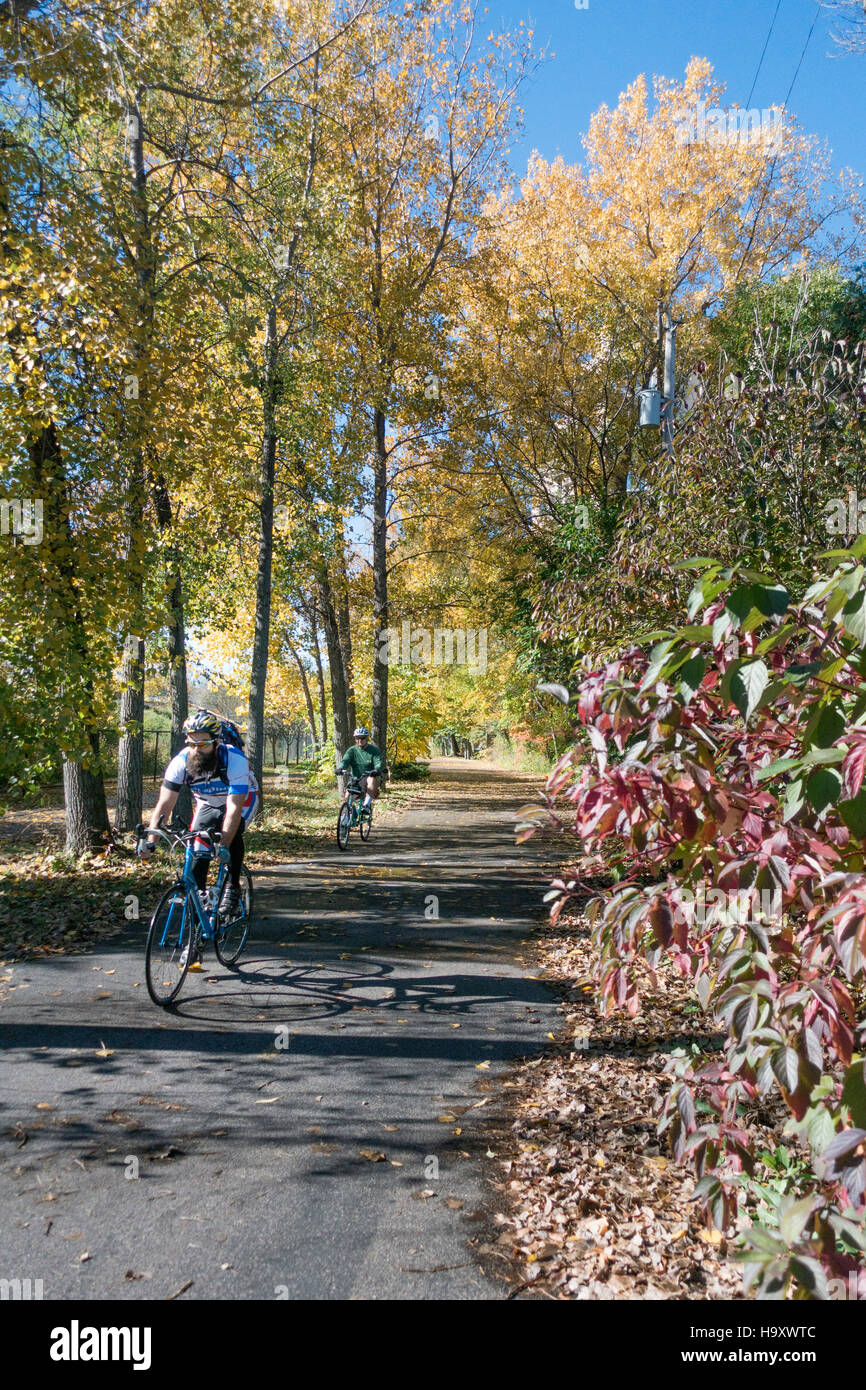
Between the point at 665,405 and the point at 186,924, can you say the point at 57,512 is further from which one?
the point at 665,405

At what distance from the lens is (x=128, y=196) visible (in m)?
9.98

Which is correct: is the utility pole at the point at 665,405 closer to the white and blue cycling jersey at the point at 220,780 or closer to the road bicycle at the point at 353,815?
the white and blue cycling jersey at the point at 220,780

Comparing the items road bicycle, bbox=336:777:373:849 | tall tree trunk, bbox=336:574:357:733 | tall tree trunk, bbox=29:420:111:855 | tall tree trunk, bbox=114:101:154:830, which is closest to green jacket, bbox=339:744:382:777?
road bicycle, bbox=336:777:373:849

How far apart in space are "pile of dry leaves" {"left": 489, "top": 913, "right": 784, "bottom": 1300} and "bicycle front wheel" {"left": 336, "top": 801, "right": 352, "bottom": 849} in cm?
858

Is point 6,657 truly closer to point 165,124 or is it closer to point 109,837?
point 109,837

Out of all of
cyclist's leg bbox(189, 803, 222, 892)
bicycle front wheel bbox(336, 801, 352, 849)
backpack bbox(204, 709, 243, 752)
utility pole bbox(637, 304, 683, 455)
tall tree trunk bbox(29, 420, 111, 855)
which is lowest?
bicycle front wheel bbox(336, 801, 352, 849)

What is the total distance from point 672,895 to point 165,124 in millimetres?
14006

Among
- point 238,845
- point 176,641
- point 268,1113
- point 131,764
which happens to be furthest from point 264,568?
point 268,1113

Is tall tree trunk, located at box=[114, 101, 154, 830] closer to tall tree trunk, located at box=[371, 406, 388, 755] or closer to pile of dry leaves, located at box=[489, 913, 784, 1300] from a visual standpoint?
pile of dry leaves, located at box=[489, 913, 784, 1300]

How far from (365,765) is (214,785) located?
8077mm

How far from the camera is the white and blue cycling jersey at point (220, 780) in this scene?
22.3ft

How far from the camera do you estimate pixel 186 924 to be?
6301mm

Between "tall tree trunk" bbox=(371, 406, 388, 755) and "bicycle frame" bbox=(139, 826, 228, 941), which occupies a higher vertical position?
"tall tree trunk" bbox=(371, 406, 388, 755)

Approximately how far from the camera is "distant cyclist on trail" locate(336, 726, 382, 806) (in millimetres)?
14461
